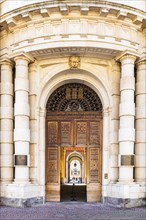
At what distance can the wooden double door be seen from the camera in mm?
15688

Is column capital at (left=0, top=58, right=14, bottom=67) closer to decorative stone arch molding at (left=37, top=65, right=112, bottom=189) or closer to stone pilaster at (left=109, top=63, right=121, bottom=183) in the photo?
decorative stone arch molding at (left=37, top=65, right=112, bottom=189)

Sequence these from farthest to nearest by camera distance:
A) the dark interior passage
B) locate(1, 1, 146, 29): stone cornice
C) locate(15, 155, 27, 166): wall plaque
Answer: the dark interior passage → locate(15, 155, 27, 166): wall plaque → locate(1, 1, 146, 29): stone cornice

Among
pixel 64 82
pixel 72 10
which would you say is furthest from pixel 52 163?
pixel 72 10

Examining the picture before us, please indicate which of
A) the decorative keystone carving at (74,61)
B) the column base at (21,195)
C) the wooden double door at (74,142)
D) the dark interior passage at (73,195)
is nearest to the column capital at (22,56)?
the decorative keystone carving at (74,61)

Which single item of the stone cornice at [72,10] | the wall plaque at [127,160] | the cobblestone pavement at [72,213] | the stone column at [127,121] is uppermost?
the stone cornice at [72,10]

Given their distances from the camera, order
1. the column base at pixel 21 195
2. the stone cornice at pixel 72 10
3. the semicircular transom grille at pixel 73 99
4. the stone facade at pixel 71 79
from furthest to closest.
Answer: the semicircular transom grille at pixel 73 99, the stone facade at pixel 71 79, the column base at pixel 21 195, the stone cornice at pixel 72 10

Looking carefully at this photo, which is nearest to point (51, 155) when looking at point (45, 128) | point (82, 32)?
point (45, 128)

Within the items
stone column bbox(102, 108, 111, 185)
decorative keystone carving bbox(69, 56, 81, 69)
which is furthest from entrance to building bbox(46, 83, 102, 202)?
decorative keystone carving bbox(69, 56, 81, 69)

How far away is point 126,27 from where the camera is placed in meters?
14.6

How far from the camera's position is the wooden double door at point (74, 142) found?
15.7 metres

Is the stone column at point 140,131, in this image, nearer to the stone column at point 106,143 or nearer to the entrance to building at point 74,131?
the stone column at point 106,143

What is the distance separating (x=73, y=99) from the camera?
53.4 feet

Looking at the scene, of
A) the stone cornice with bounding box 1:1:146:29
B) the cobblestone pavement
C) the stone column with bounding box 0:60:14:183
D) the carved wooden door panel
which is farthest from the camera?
the carved wooden door panel

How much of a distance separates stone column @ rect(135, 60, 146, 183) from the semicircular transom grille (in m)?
2.18
